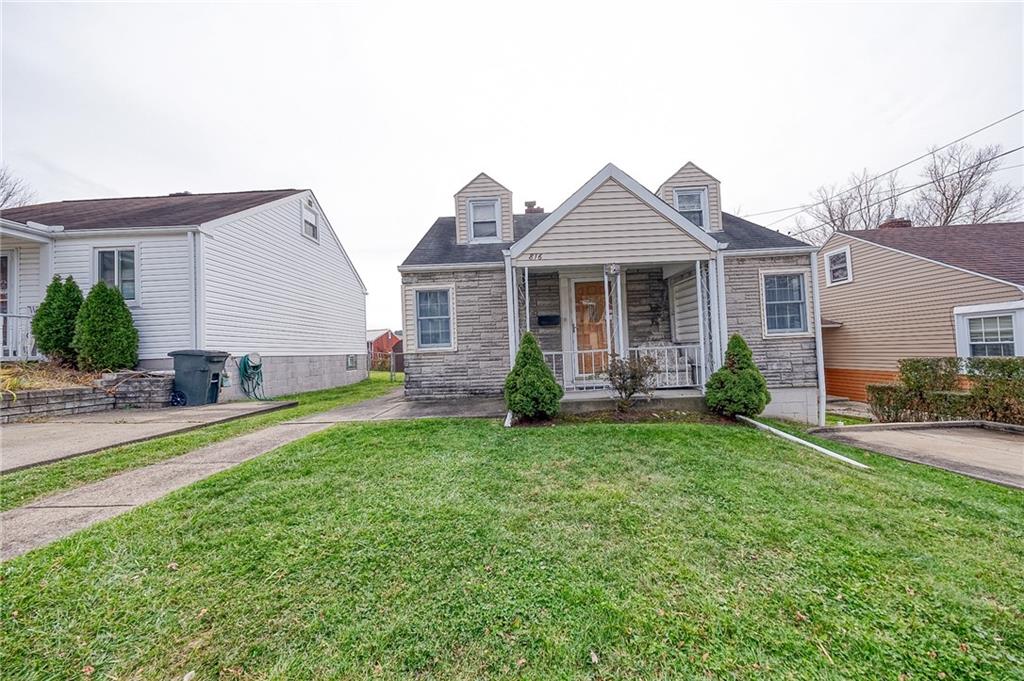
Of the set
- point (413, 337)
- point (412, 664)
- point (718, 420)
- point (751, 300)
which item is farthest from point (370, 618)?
point (751, 300)

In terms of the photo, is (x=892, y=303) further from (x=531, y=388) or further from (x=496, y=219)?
(x=531, y=388)

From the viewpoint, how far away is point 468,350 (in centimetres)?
964

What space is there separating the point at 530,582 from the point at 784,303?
32.7 feet

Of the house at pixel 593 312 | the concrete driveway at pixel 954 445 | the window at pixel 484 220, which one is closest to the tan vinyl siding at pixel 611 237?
the house at pixel 593 312

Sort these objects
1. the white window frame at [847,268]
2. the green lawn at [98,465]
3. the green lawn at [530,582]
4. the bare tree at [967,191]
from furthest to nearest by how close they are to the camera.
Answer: the bare tree at [967,191] < the white window frame at [847,268] < the green lawn at [98,465] < the green lawn at [530,582]

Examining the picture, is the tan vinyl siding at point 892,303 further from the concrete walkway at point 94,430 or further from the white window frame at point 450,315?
the concrete walkway at point 94,430

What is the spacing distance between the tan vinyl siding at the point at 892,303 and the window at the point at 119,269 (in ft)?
73.6

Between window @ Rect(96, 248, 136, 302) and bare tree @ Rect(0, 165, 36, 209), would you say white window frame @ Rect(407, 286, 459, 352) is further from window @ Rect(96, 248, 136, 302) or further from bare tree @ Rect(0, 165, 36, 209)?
bare tree @ Rect(0, 165, 36, 209)

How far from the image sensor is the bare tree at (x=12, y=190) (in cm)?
2412

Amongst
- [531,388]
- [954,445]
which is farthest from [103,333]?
[954,445]

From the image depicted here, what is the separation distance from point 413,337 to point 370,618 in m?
7.88

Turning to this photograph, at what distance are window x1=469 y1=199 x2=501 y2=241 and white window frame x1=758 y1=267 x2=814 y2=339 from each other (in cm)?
658

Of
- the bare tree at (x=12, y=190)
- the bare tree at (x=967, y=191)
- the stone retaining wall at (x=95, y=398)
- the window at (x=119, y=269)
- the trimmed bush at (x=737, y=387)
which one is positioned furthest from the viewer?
the bare tree at (x=12, y=190)

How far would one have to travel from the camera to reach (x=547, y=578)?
237 cm
